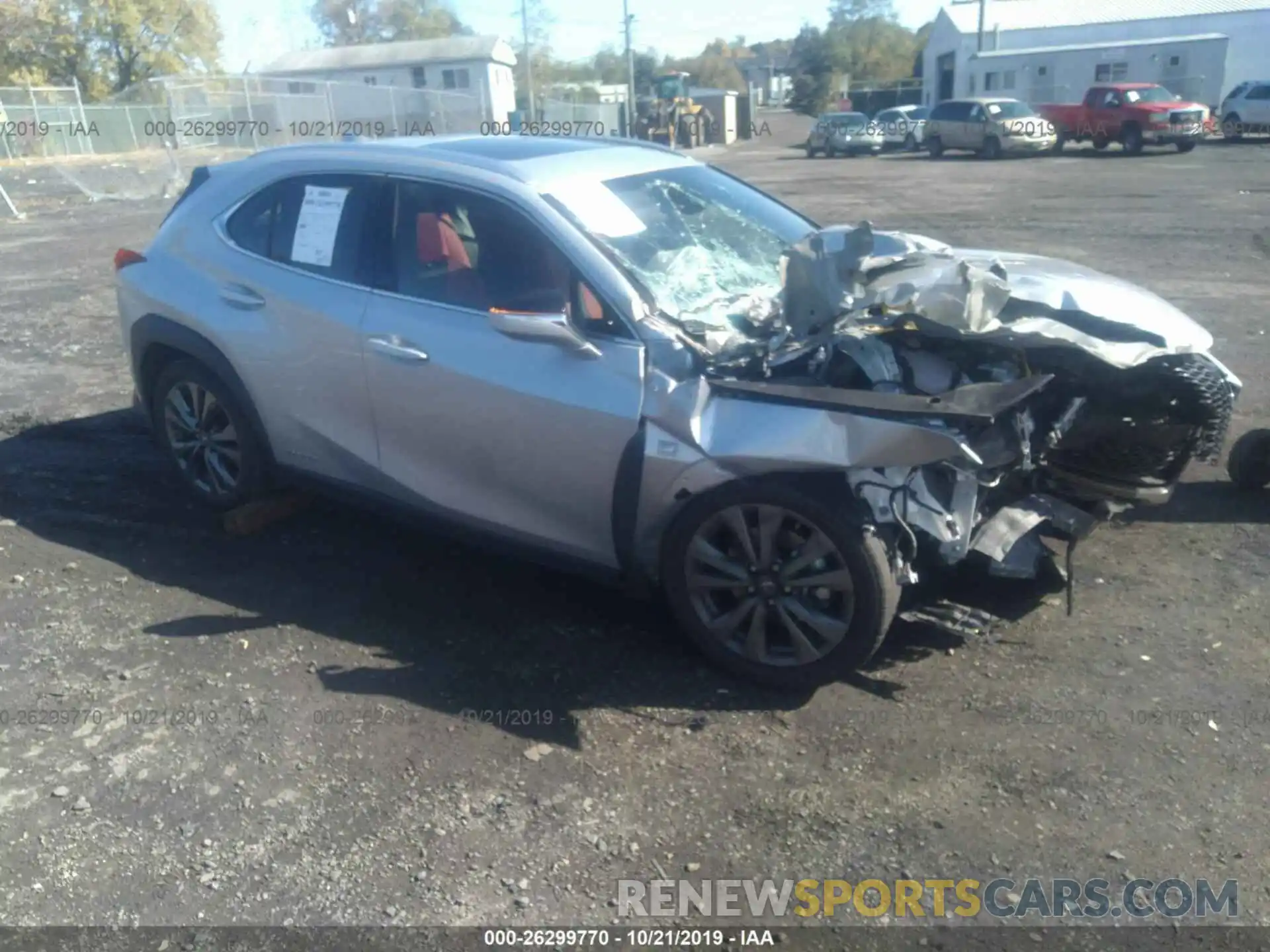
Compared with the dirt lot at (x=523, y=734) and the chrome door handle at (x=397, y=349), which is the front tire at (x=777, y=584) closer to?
the dirt lot at (x=523, y=734)

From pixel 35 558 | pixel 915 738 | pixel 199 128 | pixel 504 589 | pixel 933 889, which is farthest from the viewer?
pixel 199 128

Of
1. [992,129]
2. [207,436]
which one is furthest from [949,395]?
[992,129]

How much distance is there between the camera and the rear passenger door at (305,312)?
464 cm

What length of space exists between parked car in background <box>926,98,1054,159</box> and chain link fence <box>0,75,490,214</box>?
14491 mm

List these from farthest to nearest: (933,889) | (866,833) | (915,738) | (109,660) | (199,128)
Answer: (199,128)
(109,660)
(915,738)
(866,833)
(933,889)

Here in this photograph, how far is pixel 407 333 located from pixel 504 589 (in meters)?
1.15

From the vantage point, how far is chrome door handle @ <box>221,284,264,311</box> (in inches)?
194

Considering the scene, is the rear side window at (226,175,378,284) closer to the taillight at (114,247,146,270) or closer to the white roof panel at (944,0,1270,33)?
the taillight at (114,247,146,270)

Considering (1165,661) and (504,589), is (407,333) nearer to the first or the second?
(504,589)

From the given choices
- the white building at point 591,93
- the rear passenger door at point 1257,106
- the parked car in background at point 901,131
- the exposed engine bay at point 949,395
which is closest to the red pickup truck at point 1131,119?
the rear passenger door at point 1257,106

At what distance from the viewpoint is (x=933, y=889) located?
3.01 meters

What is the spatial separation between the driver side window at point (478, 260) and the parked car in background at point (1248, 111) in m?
35.7

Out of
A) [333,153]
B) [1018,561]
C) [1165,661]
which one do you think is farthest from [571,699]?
[333,153]

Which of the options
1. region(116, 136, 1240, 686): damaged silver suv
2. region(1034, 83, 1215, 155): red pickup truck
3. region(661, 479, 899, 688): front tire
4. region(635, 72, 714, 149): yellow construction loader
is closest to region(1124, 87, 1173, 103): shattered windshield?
region(1034, 83, 1215, 155): red pickup truck
